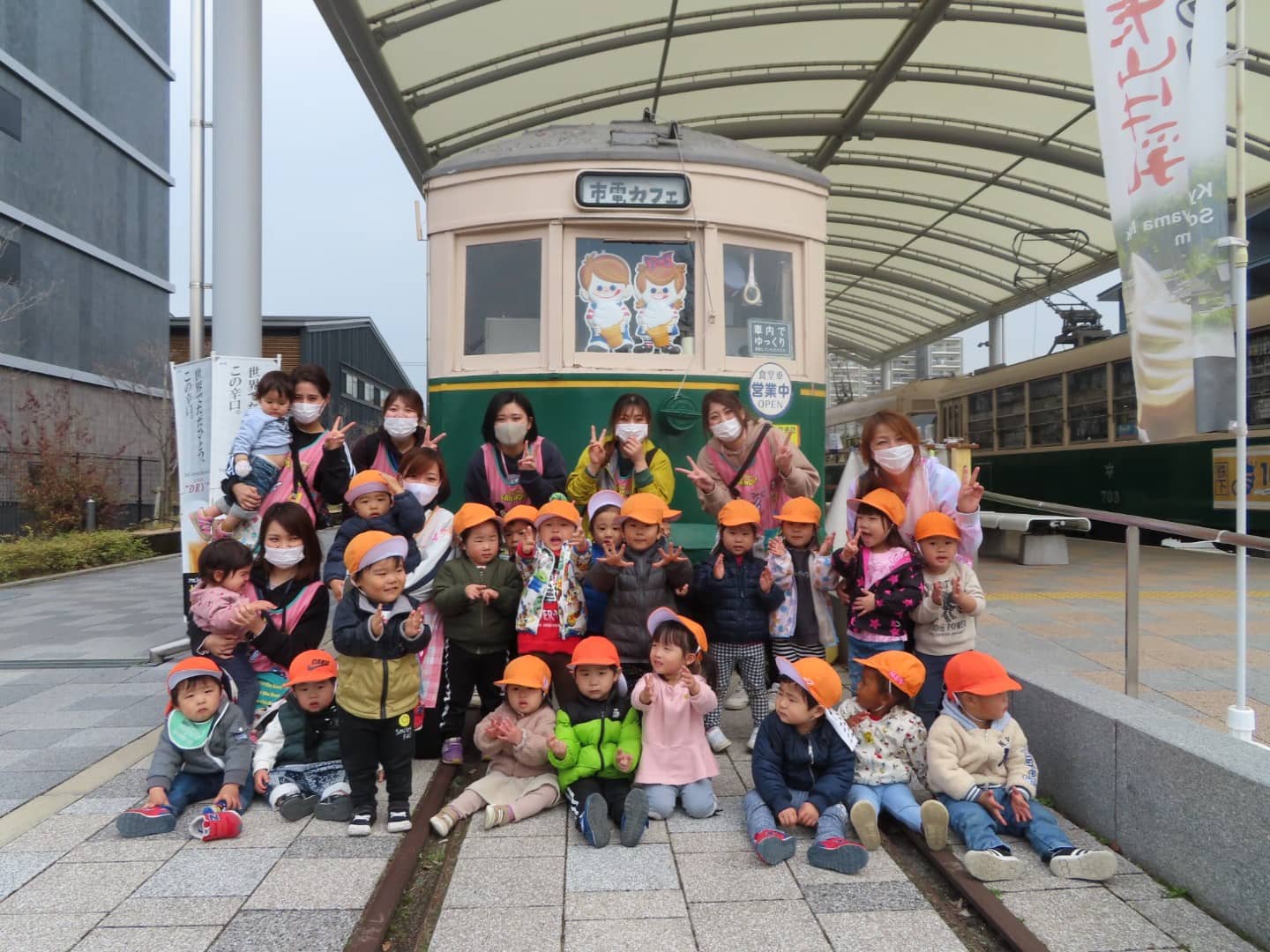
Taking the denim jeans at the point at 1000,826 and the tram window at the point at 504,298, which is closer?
the denim jeans at the point at 1000,826

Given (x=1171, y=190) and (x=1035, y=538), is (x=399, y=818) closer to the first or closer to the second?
(x=1171, y=190)

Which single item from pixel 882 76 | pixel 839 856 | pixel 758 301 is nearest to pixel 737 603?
pixel 839 856

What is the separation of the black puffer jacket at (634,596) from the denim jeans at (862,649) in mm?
715

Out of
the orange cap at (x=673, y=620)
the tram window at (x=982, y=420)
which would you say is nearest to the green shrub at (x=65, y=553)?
the orange cap at (x=673, y=620)

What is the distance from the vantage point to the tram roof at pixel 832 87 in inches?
327

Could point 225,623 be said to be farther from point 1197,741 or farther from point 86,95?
point 86,95

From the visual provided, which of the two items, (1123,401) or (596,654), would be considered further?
(1123,401)

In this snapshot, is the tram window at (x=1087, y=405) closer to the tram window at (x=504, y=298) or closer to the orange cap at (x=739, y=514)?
the tram window at (x=504, y=298)

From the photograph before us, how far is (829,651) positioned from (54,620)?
645cm

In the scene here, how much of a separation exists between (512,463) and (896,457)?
5.67 ft

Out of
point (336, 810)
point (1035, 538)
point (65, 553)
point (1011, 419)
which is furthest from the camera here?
point (1011, 419)

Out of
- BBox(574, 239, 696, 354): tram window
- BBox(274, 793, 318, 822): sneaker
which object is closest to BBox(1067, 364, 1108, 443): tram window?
BBox(574, 239, 696, 354): tram window

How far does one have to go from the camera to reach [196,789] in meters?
3.54

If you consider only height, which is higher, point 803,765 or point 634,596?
point 634,596
